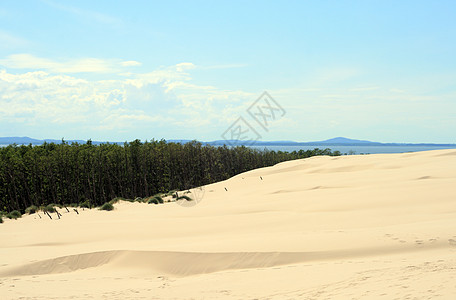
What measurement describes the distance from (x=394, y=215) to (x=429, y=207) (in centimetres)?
105

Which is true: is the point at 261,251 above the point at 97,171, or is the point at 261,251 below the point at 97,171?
below

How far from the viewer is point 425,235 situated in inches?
249

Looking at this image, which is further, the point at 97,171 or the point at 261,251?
the point at 97,171

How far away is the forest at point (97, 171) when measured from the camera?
28.9 meters

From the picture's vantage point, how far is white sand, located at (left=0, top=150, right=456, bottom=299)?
4676 millimetres

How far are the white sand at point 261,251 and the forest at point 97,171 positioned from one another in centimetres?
1911

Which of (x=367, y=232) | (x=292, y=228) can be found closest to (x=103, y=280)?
(x=292, y=228)

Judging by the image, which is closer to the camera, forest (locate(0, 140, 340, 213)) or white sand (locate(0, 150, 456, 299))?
white sand (locate(0, 150, 456, 299))

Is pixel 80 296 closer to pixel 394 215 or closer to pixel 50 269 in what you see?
pixel 50 269

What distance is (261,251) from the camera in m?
6.27

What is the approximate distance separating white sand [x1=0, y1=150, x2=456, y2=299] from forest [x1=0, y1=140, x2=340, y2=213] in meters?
19.1

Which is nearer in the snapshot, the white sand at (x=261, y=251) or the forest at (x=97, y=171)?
the white sand at (x=261, y=251)

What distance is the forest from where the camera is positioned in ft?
94.7

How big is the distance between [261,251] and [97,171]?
2753cm
